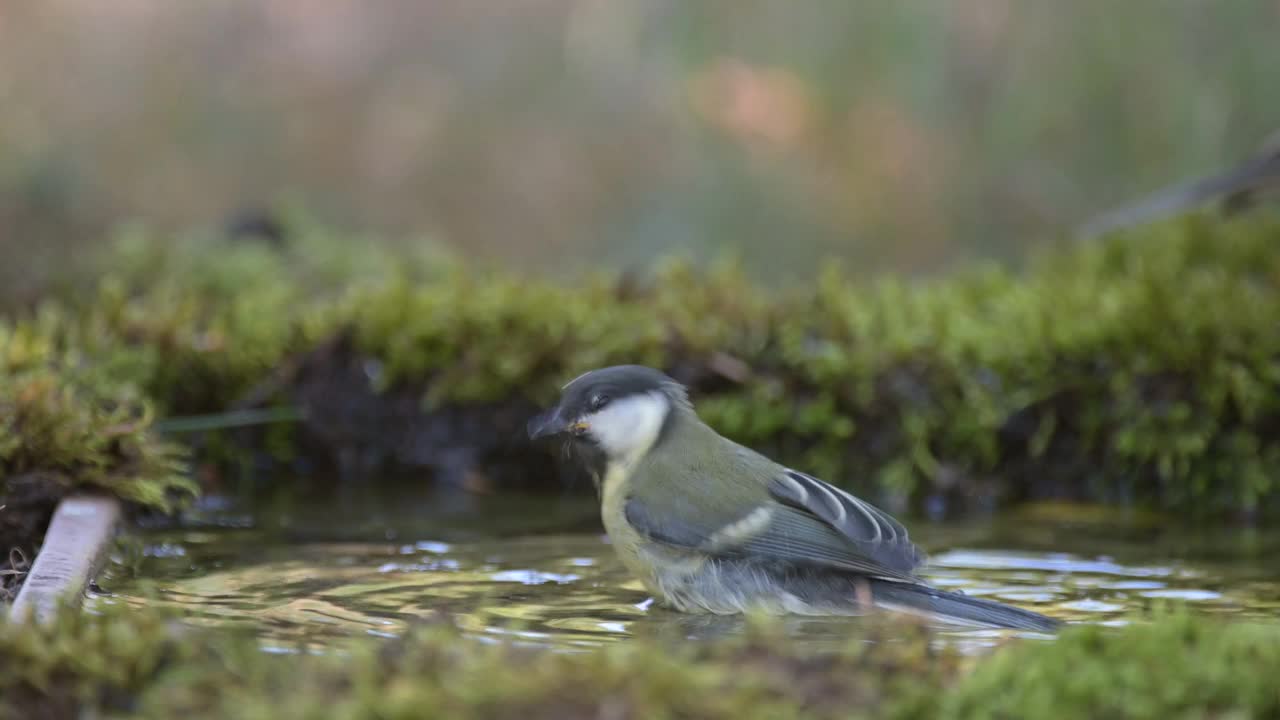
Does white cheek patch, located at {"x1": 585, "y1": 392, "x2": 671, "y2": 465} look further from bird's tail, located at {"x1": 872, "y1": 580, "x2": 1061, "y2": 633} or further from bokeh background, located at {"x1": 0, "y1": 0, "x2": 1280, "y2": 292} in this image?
bokeh background, located at {"x1": 0, "y1": 0, "x2": 1280, "y2": 292}

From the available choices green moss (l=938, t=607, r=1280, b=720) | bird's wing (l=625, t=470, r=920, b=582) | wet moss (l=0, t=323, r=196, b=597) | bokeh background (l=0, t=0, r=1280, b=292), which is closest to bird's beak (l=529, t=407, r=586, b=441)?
bird's wing (l=625, t=470, r=920, b=582)

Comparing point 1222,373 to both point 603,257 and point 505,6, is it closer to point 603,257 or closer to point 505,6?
point 603,257

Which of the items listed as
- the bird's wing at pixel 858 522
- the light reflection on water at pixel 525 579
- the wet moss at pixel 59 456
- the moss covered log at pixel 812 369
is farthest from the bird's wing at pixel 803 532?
the moss covered log at pixel 812 369

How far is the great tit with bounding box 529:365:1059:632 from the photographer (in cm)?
301

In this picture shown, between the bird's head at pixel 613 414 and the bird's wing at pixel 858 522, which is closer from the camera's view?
the bird's wing at pixel 858 522

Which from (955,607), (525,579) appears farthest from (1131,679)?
(525,579)

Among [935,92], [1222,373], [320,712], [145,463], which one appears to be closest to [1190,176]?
[935,92]

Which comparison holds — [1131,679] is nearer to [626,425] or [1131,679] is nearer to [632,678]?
[632,678]

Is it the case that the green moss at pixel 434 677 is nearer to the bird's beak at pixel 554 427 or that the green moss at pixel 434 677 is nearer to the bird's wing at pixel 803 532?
the bird's wing at pixel 803 532

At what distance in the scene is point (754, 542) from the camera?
10.0 feet

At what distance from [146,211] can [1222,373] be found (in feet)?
29.2

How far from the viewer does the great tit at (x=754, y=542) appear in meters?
3.01

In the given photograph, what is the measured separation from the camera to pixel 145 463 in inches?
142

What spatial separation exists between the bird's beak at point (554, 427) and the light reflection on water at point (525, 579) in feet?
1.14
